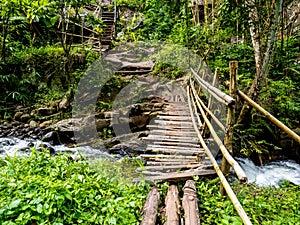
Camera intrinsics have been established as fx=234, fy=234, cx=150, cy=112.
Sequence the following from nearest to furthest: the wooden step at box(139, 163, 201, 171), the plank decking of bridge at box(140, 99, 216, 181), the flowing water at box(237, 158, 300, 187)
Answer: the plank decking of bridge at box(140, 99, 216, 181) → the wooden step at box(139, 163, 201, 171) → the flowing water at box(237, 158, 300, 187)

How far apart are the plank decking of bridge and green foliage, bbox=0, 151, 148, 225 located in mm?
391

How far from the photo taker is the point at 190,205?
6.51 ft

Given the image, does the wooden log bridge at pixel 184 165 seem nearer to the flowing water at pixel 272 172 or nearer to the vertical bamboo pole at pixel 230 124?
the vertical bamboo pole at pixel 230 124

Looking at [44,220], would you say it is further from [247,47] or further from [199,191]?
[247,47]

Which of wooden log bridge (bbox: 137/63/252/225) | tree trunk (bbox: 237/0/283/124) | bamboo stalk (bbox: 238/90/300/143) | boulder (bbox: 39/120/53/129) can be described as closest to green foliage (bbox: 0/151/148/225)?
wooden log bridge (bbox: 137/63/252/225)

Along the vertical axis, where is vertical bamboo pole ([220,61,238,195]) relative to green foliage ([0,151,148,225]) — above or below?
above

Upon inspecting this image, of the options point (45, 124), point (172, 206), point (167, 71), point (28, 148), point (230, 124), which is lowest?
point (28, 148)

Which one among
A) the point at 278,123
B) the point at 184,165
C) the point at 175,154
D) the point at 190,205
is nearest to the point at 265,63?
the point at 175,154

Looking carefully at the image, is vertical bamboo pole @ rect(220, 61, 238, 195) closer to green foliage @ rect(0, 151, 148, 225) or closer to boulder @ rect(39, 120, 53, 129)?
green foliage @ rect(0, 151, 148, 225)

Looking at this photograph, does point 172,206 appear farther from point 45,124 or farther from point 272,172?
point 45,124

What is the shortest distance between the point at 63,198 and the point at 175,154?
1742 millimetres

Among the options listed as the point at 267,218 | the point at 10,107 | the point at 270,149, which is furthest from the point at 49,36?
the point at 267,218

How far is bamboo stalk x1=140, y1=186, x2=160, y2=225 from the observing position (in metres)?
1.81

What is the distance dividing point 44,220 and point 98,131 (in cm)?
405
